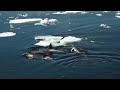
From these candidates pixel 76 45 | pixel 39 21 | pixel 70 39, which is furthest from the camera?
pixel 39 21

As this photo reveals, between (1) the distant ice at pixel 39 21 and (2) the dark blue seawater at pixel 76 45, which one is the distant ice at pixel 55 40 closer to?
(2) the dark blue seawater at pixel 76 45

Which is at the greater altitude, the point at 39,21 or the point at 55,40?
the point at 39,21

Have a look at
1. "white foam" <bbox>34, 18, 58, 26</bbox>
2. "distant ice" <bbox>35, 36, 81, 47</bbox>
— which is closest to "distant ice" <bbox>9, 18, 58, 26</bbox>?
"white foam" <bbox>34, 18, 58, 26</bbox>

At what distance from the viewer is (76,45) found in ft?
9.89

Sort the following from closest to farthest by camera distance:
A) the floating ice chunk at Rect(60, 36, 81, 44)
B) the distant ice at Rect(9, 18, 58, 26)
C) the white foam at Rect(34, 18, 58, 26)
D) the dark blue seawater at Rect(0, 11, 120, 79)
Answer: the dark blue seawater at Rect(0, 11, 120, 79)
the floating ice chunk at Rect(60, 36, 81, 44)
the distant ice at Rect(9, 18, 58, 26)
the white foam at Rect(34, 18, 58, 26)

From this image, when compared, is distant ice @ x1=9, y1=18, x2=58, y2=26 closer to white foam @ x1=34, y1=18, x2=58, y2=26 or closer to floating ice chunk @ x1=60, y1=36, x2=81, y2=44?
white foam @ x1=34, y1=18, x2=58, y2=26

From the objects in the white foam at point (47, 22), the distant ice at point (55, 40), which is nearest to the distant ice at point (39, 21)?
the white foam at point (47, 22)

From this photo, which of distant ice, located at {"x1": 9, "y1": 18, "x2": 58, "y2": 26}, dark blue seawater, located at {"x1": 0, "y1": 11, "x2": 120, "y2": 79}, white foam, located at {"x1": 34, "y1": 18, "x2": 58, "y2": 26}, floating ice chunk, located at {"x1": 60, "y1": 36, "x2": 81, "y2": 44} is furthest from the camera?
white foam, located at {"x1": 34, "y1": 18, "x2": 58, "y2": 26}

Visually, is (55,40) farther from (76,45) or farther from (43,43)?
(76,45)

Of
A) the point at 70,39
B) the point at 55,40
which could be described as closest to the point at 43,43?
the point at 55,40

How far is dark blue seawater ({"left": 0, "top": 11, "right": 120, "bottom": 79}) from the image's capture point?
2.77m

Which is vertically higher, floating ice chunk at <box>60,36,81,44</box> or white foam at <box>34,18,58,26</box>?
white foam at <box>34,18,58,26</box>

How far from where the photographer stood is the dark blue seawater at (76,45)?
2.77 m
